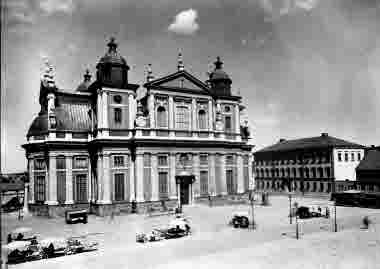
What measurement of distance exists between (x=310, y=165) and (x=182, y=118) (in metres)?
28.8

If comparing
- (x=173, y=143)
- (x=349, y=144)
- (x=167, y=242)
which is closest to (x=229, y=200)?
(x=173, y=143)

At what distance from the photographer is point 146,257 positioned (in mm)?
16484

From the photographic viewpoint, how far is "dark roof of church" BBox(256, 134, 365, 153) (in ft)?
172

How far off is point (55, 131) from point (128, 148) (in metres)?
7.28

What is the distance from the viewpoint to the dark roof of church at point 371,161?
1781 inches

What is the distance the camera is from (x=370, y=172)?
4559 cm

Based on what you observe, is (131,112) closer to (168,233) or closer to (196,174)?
(196,174)

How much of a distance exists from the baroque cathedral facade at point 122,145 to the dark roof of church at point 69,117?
3.9 inches

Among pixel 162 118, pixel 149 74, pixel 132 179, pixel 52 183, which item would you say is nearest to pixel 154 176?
pixel 132 179

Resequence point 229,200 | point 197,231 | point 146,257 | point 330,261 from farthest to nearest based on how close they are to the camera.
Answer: point 229,200, point 197,231, point 146,257, point 330,261

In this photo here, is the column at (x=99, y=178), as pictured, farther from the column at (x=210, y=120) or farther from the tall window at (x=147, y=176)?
the column at (x=210, y=120)

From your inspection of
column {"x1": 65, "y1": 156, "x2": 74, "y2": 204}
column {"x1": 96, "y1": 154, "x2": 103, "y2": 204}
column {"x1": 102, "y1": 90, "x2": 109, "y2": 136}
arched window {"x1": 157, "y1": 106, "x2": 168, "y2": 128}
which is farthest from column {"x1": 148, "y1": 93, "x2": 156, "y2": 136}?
column {"x1": 65, "y1": 156, "x2": 74, "y2": 204}

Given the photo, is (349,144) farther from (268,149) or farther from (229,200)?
(229,200)

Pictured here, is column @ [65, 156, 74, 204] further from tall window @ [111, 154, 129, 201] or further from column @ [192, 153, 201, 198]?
column @ [192, 153, 201, 198]
